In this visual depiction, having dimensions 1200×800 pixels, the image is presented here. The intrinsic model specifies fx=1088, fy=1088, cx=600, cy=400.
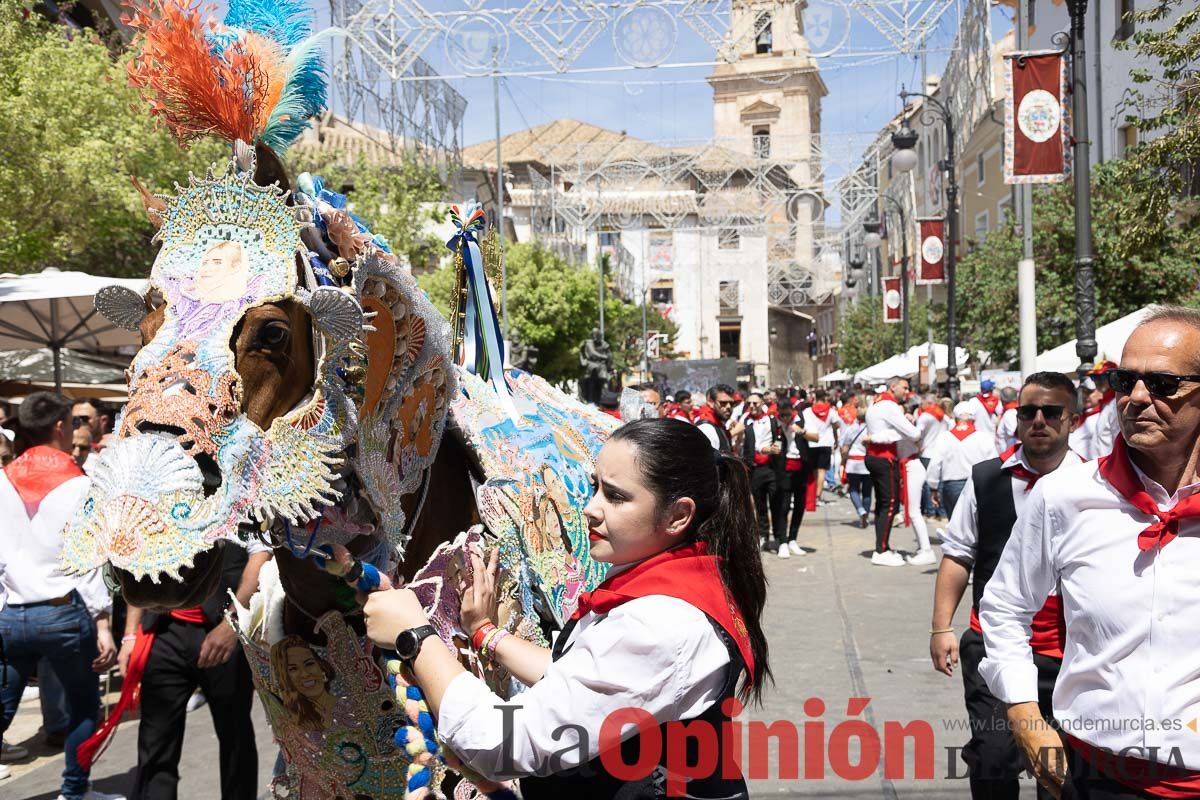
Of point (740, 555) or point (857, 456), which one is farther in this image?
point (857, 456)

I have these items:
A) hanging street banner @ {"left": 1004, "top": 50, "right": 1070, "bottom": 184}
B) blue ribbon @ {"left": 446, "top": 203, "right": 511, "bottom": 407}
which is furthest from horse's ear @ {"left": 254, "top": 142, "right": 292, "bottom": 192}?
hanging street banner @ {"left": 1004, "top": 50, "right": 1070, "bottom": 184}

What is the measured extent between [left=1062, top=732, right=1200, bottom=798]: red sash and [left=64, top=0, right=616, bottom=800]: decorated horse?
4.80ft

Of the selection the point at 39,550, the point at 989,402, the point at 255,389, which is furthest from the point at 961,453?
the point at 255,389

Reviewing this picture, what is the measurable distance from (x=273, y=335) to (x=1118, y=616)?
211 cm

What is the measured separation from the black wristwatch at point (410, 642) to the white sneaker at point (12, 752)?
18.6ft

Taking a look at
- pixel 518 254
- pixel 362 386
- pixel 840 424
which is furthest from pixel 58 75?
pixel 518 254

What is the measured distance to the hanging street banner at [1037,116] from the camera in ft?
36.2

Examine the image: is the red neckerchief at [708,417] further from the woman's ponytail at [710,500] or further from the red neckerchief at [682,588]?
the red neckerchief at [682,588]

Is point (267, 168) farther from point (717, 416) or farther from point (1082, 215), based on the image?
point (717, 416)

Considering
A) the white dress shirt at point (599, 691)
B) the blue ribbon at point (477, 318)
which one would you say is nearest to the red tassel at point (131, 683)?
the blue ribbon at point (477, 318)

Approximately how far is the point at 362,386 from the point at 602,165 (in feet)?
129

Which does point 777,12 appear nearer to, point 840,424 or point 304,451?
point 840,424

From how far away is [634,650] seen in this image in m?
2.03

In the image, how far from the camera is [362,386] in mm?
2768
